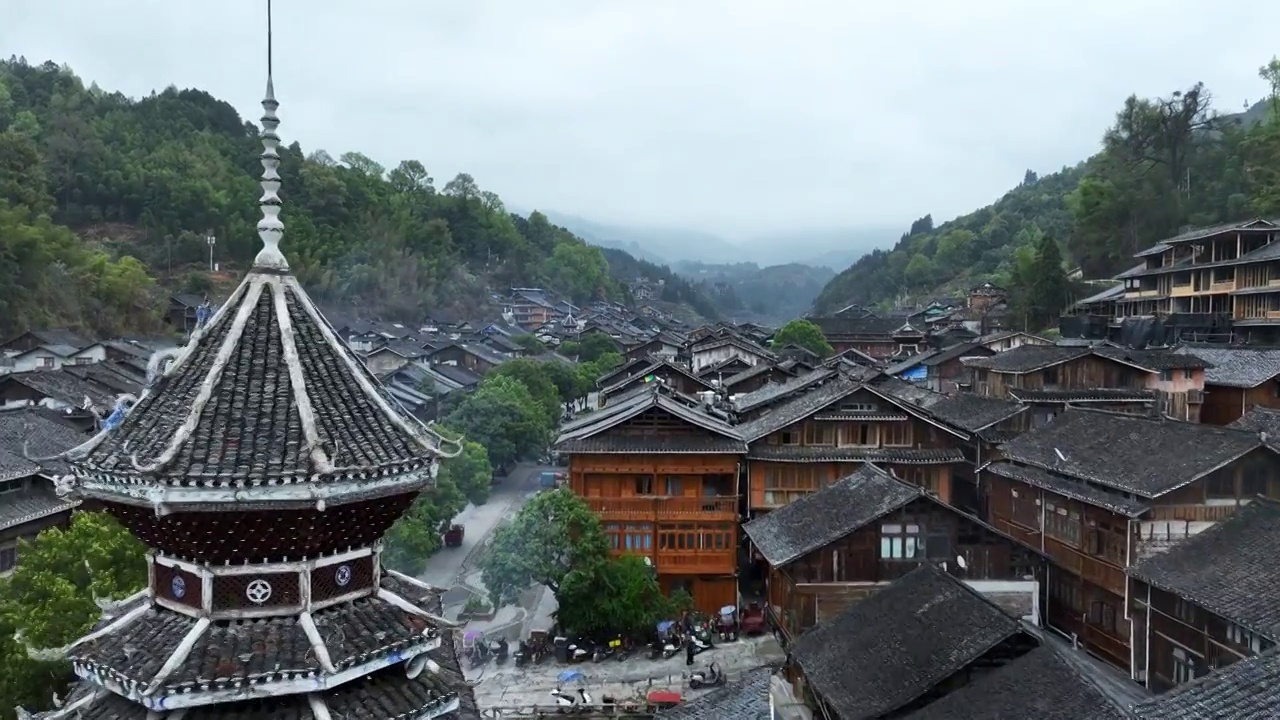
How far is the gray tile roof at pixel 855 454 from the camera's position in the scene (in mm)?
37781

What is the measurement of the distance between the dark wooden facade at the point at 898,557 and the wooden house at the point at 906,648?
422 cm

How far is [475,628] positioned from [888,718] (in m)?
21.2

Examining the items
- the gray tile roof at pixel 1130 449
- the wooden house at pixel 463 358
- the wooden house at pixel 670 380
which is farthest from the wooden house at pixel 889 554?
the wooden house at pixel 463 358

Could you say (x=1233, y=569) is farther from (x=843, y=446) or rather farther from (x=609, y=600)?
(x=609, y=600)

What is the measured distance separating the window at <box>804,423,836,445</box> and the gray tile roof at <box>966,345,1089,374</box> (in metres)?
14.2

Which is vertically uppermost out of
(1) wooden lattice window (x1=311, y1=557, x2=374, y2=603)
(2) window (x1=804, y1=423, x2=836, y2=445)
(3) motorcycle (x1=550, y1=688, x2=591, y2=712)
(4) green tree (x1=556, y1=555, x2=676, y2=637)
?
(1) wooden lattice window (x1=311, y1=557, x2=374, y2=603)

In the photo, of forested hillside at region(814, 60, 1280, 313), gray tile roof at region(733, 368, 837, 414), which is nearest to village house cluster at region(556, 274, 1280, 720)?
gray tile roof at region(733, 368, 837, 414)

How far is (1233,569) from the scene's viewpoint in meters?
23.1

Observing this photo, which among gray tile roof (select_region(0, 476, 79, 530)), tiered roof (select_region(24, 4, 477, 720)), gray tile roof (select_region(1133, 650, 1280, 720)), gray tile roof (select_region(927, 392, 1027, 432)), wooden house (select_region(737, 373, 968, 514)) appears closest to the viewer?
tiered roof (select_region(24, 4, 477, 720))

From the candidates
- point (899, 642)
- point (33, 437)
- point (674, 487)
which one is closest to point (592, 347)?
point (674, 487)

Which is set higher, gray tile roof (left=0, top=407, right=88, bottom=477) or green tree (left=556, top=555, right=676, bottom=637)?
gray tile roof (left=0, top=407, right=88, bottom=477)

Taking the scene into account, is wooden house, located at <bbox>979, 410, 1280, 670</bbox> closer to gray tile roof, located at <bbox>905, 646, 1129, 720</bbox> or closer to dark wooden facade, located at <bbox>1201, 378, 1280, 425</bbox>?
gray tile roof, located at <bbox>905, 646, 1129, 720</bbox>

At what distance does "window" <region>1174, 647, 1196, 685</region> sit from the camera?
24094 mm

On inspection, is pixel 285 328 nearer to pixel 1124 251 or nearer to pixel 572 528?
pixel 572 528
